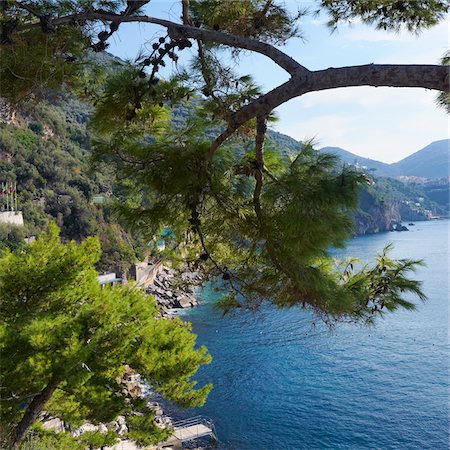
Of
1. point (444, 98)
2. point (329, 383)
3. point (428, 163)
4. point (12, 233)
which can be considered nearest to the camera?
point (444, 98)

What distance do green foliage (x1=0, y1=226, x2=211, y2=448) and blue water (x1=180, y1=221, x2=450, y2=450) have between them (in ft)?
9.46

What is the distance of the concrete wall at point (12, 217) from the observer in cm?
1802

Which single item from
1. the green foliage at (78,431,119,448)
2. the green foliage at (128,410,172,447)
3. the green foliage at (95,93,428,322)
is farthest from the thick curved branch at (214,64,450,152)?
the green foliage at (78,431,119,448)

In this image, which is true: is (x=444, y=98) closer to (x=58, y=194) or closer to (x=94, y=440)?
(x=94, y=440)

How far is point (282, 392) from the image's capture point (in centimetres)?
1023

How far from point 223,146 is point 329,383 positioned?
9555mm

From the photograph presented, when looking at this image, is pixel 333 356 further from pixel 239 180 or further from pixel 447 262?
pixel 447 262

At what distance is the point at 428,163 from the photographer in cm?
7819

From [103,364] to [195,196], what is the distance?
2.77 metres

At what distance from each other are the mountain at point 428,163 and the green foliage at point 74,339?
72200 mm

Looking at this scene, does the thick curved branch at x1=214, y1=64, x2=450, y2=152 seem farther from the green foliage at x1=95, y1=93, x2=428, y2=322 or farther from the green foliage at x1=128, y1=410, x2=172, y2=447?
the green foliage at x1=128, y1=410, x2=172, y2=447

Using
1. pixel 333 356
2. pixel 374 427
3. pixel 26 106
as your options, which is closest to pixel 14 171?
pixel 333 356

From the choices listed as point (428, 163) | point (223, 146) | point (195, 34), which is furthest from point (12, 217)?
point (428, 163)

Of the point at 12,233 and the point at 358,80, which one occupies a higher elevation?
the point at 358,80
